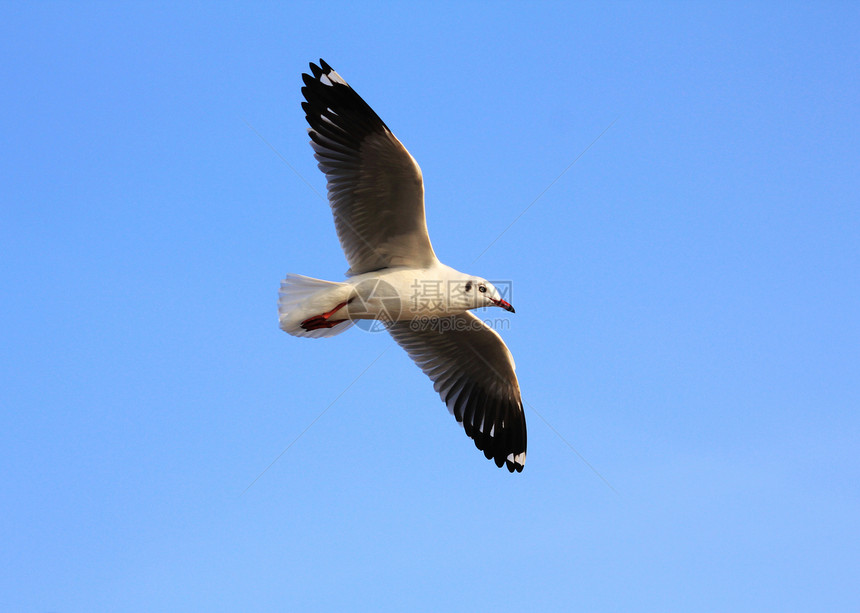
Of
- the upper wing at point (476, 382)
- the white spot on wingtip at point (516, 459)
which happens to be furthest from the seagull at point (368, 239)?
the white spot on wingtip at point (516, 459)

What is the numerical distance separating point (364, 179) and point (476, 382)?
274cm

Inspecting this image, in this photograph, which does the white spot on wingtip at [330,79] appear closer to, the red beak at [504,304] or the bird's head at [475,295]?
the bird's head at [475,295]

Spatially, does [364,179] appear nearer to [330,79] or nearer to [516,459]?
[330,79]

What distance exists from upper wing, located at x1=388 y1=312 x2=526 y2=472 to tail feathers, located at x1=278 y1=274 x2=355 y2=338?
161cm

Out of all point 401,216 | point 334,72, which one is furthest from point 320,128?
point 401,216

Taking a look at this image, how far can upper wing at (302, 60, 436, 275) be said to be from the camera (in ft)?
22.5

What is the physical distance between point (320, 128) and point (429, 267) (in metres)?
1.53

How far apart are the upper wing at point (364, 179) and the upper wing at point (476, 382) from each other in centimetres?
129

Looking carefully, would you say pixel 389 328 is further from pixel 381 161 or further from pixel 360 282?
pixel 381 161

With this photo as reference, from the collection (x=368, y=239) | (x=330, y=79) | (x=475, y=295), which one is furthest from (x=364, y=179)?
(x=475, y=295)

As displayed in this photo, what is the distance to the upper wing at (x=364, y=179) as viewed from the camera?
270 inches

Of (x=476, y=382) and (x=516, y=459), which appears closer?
(x=476, y=382)

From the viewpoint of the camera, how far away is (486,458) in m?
8.84

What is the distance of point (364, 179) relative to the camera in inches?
275
